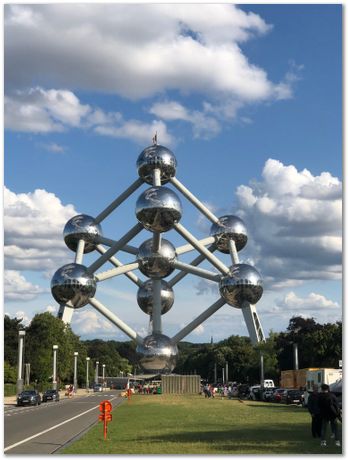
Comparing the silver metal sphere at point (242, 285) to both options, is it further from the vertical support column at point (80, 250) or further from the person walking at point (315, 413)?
the person walking at point (315, 413)

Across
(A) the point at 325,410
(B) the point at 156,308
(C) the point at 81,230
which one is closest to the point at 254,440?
(A) the point at 325,410

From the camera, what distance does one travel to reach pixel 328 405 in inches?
559

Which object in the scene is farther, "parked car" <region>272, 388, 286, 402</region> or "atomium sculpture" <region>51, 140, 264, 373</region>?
"atomium sculpture" <region>51, 140, 264, 373</region>

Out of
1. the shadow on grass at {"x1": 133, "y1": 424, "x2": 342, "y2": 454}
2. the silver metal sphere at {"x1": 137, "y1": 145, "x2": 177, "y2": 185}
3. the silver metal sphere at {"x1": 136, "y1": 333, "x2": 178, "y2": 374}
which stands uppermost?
the silver metal sphere at {"x1": 137, "y1": 145, "x2": 177, "y2": 185}

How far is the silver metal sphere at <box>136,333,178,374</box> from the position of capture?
5459 cm

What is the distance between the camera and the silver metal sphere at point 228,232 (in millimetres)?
59500

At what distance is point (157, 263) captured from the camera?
5491 cm

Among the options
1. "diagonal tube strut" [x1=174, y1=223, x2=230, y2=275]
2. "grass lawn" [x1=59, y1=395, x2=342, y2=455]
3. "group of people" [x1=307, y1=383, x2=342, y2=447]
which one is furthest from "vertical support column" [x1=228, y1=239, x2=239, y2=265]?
"group of people" [x1=307, y1=383, x2=342, y2=447]

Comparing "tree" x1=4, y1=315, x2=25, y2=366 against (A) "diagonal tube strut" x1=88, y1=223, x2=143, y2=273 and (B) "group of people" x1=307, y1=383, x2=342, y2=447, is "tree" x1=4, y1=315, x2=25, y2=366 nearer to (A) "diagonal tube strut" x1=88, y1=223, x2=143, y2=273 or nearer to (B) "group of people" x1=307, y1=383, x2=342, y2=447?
(A) "diagonal tube strut" x1=88, y1=223, x2=143, y2=273

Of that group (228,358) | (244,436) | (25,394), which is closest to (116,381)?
(228,358)

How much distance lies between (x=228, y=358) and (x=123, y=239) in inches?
2280

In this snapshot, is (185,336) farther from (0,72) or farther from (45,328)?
(0,72)

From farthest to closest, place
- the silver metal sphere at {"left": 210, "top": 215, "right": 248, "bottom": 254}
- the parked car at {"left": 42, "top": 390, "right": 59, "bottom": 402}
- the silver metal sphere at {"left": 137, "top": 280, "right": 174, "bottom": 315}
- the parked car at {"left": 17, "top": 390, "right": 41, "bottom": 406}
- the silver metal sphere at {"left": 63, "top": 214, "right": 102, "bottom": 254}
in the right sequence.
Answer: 1. the silver metal sphere at {"left": 210, "top": 215, "right": 248, "bottom": 254}
2. the silver metal sphere at {"left": 63, "top": 214, "right": 102, "bottom": 254}
3. the silver metal sphere at {"left": 137, "top": 280, "right": 174, "bottom": 315}
4. the parked car at {"left": 42, "top": 390, "right": 59, "bottom": 402}
5. the parked car at {"left": 17, "top": 390, "right": 41, "bottom": 406}

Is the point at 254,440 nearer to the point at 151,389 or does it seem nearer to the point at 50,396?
the point at 50,396
